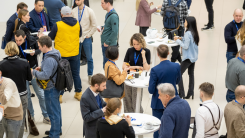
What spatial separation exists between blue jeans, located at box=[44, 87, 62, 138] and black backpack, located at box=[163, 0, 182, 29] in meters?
3.24

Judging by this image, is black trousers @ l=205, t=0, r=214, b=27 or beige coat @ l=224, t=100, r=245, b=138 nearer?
beige coat @ l=224, t=100, r=245, b=138

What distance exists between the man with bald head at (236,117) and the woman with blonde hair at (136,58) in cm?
188

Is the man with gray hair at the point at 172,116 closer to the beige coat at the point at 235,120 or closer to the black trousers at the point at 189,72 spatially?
the beige coat at the point at 235,120

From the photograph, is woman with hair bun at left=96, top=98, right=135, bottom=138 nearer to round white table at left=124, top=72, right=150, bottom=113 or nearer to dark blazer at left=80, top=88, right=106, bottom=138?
dark blazer at left=80, top=88, right=106, bottom=138

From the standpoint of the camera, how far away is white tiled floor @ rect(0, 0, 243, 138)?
5.59 m

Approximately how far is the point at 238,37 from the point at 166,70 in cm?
210

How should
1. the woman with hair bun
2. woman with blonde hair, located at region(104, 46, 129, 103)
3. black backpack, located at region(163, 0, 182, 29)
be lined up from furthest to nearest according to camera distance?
black backpack, located at region(163, 0, 182, 29), woman with blonde hair, located at region(104, 46, 129, 103), the woman with hair bun

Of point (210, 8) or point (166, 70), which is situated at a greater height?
point (210, 8)

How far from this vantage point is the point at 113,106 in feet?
10.8

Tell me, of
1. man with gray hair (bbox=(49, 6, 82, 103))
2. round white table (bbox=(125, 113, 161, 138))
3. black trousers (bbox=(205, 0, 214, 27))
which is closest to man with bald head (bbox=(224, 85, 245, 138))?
round white table (bbox=(125, 113, 161, 138))

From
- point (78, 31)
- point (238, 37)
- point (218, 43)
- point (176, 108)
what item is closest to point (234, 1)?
point (218, 43)

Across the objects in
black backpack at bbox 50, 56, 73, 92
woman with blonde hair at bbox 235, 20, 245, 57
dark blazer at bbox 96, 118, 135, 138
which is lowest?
dark blazer at bbox 96, 118, 135, 138

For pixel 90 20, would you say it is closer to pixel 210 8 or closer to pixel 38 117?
pixel 38 117

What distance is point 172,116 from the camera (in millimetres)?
3297
